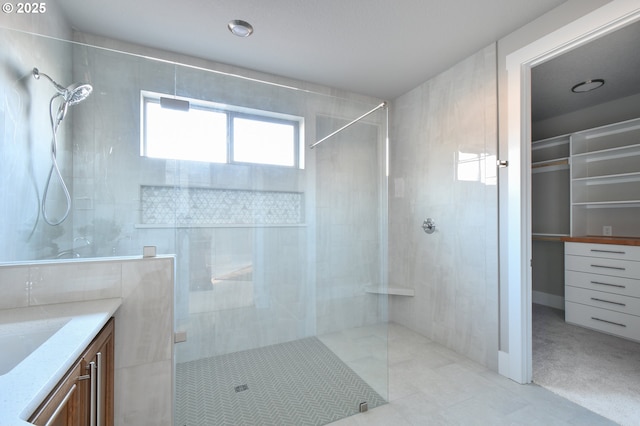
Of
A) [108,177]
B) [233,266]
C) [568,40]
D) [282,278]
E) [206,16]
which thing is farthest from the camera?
[282,278]

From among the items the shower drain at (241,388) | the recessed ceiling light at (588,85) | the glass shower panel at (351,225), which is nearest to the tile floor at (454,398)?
the glass shower panel at (351,225)

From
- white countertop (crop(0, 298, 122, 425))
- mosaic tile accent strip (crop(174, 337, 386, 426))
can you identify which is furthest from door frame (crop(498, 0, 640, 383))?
white countertop (crop(0, 298, 122, 425))

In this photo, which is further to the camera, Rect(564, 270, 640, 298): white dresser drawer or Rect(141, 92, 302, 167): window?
Rect(564, 270, 640, 298): white dresser drawer

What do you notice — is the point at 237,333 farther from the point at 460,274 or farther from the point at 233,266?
the point at 460,274

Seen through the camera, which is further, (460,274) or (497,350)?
(460,274)

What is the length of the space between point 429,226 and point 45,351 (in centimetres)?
273

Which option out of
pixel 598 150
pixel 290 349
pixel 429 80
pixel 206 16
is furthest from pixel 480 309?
pixel 206 16

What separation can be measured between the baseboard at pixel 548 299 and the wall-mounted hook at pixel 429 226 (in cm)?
225

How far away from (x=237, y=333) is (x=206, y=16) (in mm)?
2253

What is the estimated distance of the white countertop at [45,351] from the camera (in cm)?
58

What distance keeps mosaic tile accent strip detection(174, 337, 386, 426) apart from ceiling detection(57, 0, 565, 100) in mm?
2288

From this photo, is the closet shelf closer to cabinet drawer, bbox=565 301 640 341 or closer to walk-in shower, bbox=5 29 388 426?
cabinet drawer, bbox=565 301 640 341

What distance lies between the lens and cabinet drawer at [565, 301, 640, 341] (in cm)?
259

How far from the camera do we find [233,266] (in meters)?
2.05
